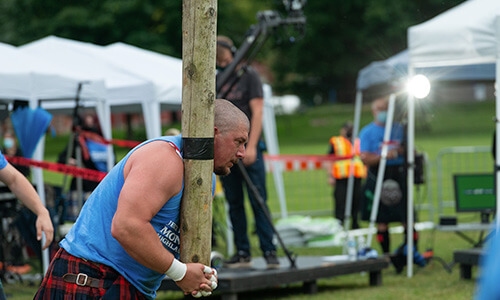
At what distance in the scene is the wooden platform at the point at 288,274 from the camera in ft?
22.7

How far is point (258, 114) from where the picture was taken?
707 centimetres

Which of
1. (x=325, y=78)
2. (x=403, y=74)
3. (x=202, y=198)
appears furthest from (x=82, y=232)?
(x=325, y=78)

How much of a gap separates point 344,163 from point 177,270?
9523 millimetres

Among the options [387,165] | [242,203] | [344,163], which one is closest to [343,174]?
[344,163]

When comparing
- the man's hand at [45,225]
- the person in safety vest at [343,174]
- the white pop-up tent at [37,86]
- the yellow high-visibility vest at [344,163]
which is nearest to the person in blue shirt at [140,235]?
the man's hand at [45,225]

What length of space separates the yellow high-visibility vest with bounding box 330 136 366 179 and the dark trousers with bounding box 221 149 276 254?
4.88 metres

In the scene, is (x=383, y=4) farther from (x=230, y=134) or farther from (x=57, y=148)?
(x=230, y=134)

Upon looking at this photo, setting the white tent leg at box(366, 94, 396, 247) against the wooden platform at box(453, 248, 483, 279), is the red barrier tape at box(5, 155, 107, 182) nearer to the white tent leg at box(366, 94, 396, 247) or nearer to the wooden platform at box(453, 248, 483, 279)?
the white tent leg at box(366, 94, 396, 247)

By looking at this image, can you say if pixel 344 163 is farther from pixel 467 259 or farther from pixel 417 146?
pixel 467 259

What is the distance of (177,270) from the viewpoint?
10.1 ft

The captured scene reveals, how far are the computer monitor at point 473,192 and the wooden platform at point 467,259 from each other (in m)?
1.56

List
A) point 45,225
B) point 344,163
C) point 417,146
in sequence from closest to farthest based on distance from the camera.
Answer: point 45,225 < point 344,163 < point 417,146

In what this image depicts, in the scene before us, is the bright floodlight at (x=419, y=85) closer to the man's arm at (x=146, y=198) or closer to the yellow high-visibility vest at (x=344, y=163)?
the yellow high-visibility vest at (x=344, y=163)

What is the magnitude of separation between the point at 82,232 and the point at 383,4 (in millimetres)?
38464
